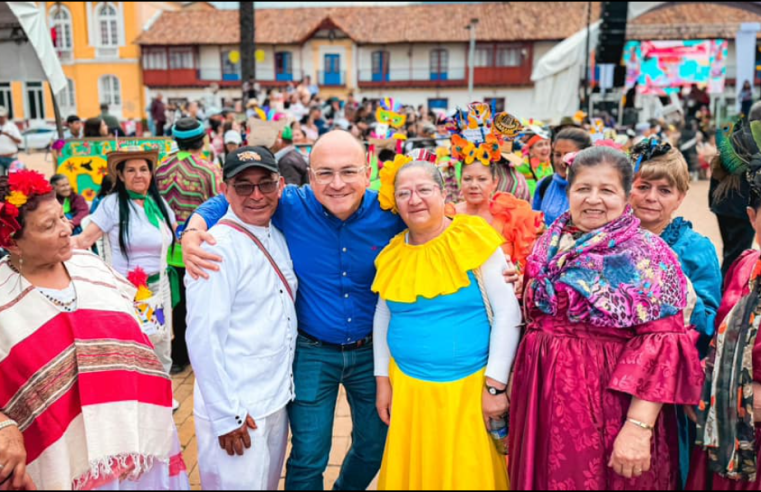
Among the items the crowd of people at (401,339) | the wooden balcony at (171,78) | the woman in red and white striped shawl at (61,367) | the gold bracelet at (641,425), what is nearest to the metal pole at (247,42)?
the crowd of people at (401,339)

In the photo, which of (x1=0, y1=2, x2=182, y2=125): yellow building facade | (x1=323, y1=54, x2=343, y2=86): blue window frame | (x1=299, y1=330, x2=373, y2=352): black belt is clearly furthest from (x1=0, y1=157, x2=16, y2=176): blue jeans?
(x1=323, y1=54, x2=343, y2=86): blue window frame

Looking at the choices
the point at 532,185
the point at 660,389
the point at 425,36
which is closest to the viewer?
the point at 660,389

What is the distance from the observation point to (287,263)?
285 cm

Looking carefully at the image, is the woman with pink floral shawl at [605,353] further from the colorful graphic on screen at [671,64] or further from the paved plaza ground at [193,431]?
the colorful graphic on screen at [671,64]

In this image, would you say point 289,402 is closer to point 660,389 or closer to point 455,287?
point 455,287

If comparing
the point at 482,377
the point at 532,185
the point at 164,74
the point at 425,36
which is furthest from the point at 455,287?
the point at 164,74

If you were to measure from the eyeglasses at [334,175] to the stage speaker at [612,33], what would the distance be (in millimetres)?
16282

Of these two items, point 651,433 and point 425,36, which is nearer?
point 651,433

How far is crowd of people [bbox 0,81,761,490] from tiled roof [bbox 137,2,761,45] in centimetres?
4000

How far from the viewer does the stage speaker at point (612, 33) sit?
16.5 meters

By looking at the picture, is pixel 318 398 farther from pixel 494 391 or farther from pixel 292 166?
pixel 292 166

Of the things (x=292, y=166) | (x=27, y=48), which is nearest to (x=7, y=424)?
(x=292, y=166)

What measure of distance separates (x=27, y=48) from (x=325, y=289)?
606 cm

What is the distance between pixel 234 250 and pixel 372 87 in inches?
1612
